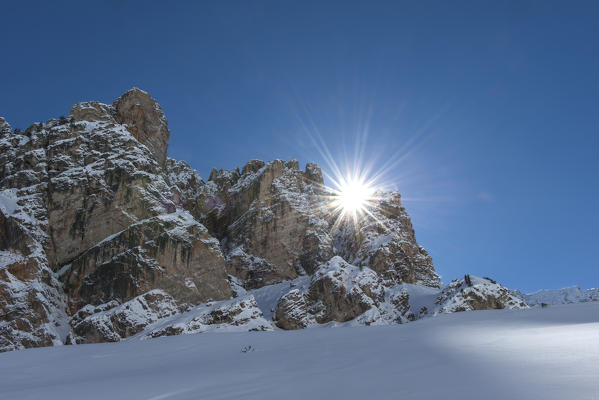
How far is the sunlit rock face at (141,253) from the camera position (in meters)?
46.2

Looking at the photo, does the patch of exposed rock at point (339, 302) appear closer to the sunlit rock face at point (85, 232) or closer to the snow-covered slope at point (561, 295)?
the sunlit rock face at point (85, 232)

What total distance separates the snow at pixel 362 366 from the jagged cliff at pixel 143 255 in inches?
1323

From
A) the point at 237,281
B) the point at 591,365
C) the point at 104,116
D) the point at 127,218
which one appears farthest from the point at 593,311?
the point at 104,116

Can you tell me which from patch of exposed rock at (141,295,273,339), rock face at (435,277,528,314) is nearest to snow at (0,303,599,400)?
patch of exposed rock at (141,295,273,339)

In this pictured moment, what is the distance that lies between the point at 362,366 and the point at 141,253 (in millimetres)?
49210

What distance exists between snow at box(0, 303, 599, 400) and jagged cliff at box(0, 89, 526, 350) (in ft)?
110

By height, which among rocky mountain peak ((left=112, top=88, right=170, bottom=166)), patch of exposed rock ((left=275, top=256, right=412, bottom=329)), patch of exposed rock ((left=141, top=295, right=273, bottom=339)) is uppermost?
→ rocky mountain peak ((left=112, top=88, right=170, bottom=166))

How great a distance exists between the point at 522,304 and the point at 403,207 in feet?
Answer: 129

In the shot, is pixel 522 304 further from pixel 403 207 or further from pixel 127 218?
pixel 127 218

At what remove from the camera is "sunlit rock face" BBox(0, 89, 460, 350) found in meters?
46.2

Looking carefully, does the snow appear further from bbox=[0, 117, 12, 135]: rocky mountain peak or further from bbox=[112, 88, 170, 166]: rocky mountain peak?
bbox=[0, 117, 12, 135]: rocky mountain peak

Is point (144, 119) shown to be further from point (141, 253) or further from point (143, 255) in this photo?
point (143, 255)

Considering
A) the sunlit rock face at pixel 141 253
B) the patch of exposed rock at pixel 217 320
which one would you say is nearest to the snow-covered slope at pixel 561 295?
the sunlit rock face at pixel 141 253

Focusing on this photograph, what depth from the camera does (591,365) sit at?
18.1 feet
